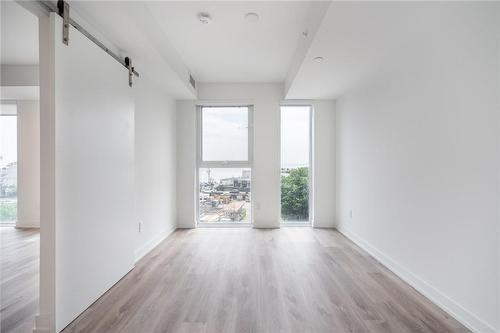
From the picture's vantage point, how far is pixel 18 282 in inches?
93.2

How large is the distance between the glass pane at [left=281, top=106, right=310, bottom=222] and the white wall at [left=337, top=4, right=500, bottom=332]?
1.57 meters

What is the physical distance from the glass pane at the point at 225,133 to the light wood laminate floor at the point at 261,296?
181cm

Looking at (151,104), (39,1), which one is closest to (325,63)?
(151,104)

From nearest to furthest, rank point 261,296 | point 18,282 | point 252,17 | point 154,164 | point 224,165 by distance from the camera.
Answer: point 261,296, point 18,282, point 252,17, point 154,164, point 224,165

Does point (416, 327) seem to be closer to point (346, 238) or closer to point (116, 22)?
point (346, 238)

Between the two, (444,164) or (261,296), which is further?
(261,296)

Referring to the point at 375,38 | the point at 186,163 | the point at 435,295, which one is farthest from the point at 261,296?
the point at 186,163

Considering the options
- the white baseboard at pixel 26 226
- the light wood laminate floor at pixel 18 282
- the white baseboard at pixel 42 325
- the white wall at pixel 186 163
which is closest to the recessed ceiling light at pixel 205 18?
the white wall at pixel 186 163

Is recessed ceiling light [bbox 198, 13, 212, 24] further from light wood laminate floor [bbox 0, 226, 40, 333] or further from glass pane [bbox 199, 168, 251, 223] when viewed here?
light wood laminate floor [bbox 0, 226, 40, 333]

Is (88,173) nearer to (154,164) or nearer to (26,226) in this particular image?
(154,164)

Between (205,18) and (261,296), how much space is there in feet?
8.50

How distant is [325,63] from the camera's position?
2.82m

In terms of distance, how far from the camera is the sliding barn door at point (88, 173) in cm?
171

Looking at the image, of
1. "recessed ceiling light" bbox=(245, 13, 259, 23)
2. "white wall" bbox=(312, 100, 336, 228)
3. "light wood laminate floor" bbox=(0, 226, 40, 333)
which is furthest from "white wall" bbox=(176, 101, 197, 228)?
"recessed ceiling light" bbox=(245, 13, 259, 23)
